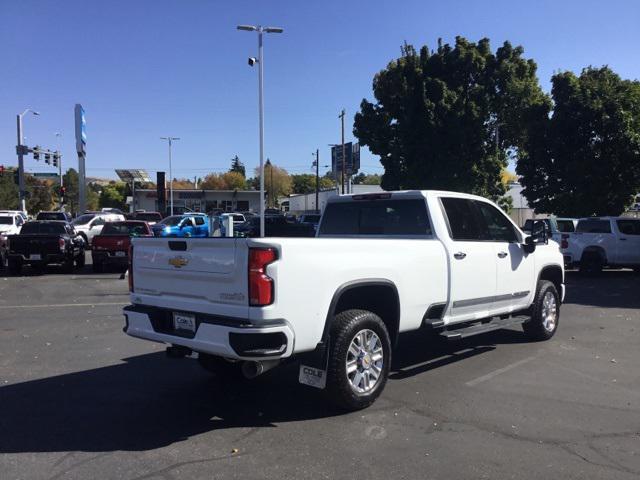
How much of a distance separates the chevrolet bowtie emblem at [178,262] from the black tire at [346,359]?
4.54ft

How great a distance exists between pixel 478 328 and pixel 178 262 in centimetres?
344

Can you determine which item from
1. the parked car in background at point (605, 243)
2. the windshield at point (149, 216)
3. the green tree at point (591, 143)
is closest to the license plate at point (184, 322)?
the parked car in background at point (605, 243)

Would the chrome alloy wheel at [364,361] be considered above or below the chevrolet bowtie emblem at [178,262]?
below

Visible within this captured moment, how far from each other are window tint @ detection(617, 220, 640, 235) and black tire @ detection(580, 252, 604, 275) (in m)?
0.99

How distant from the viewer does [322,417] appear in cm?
502

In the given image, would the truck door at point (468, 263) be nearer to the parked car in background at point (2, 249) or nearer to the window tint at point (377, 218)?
the window tint at point (377, 218)

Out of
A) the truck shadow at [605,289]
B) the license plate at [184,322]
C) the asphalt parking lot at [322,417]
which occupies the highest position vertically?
the license plate at [184,322]

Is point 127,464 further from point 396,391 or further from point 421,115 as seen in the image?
point 421,115

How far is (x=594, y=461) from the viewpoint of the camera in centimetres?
413

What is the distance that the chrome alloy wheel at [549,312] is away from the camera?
315 inches

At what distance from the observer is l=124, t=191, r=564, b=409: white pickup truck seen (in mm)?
4422

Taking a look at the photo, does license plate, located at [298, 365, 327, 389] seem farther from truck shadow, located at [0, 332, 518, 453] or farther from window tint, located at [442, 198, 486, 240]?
window tint, located at [442, 198, 486, 240]

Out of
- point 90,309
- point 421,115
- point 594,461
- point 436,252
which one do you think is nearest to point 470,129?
point 421,115

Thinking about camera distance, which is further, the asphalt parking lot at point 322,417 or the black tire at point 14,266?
the black tire at point 14,266
